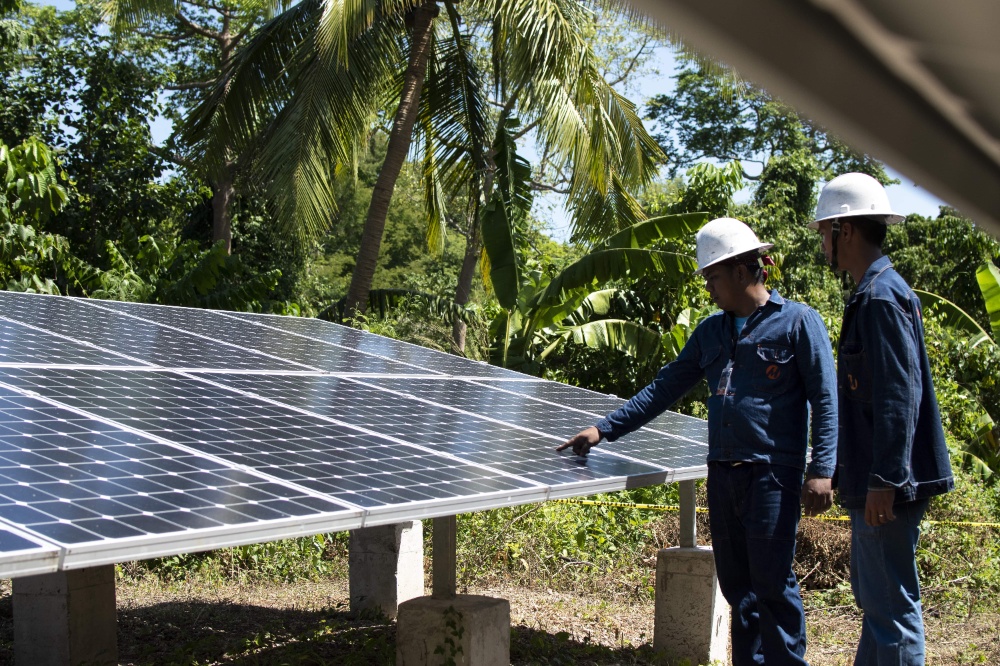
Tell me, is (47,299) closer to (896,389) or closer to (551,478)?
(551,478)

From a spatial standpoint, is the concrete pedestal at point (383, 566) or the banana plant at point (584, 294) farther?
the banana plant at point (584, 294)

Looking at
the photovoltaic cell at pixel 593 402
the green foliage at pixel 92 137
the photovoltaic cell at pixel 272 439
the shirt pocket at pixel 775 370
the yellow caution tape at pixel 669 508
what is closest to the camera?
the photovoltaic cell at pixel 272 439

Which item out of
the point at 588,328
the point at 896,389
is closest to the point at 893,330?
the point at 896,389

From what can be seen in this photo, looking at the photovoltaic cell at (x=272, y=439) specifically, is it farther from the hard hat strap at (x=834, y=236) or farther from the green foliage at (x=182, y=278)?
the green foliage at (x=182, y=278)

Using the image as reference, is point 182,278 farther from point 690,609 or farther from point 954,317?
point 954,317

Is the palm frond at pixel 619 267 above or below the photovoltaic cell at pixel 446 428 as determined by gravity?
above

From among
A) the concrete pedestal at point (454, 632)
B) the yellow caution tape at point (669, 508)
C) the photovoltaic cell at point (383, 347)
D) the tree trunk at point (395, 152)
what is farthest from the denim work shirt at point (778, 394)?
the tree trunk at point (395, 152)

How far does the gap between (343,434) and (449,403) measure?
4.95 ft

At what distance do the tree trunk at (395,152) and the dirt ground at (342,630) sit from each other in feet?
19.1

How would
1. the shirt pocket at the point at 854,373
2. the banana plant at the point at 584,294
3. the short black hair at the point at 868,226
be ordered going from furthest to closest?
1. the banana plant at the point at 584,294
2. the short black hair at the point at 868,226
3. the shirt pocket at the point at 854,373

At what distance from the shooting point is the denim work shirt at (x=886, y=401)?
12.7 ft

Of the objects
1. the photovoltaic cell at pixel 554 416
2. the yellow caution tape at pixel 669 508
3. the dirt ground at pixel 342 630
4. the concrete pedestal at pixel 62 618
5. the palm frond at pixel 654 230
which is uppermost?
the palm frond at pixel 654 230

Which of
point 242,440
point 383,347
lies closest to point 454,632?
point 242,440

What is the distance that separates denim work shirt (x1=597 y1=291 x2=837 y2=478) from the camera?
4.45 metres
